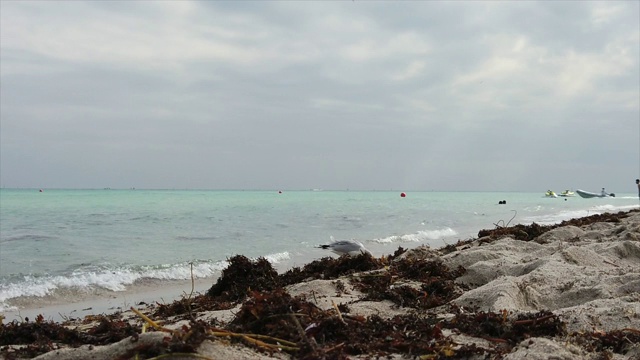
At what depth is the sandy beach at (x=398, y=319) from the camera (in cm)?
266

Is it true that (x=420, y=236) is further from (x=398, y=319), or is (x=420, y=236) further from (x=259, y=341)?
(x=259, y=341)

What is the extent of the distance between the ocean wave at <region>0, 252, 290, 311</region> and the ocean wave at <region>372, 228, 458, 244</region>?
241 inches

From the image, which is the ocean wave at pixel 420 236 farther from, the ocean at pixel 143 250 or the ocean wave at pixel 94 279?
the ocean wave at pixel 94 279

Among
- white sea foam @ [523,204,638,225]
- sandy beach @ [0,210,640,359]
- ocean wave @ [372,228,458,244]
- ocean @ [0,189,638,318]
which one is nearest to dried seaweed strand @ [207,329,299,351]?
sandy beach @ [0,210,640,359]

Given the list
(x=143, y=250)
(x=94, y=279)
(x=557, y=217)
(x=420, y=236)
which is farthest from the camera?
(x=557, y=217)

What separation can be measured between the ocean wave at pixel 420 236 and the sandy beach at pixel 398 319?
346 inches

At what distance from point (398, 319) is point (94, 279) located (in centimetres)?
644

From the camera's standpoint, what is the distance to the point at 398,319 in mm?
3455

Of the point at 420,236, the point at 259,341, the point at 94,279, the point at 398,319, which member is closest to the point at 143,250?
the point at 94,279

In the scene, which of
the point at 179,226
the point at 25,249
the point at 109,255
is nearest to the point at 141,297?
the point at 109,255

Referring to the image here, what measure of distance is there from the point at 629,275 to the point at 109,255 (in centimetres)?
974

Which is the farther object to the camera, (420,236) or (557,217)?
(557,217)

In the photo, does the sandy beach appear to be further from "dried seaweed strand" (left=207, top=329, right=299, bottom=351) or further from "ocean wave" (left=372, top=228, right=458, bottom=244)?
"ocean wave" (left=372, top=228, right=458, bottom=244)

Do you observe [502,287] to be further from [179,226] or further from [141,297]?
[179,226]
